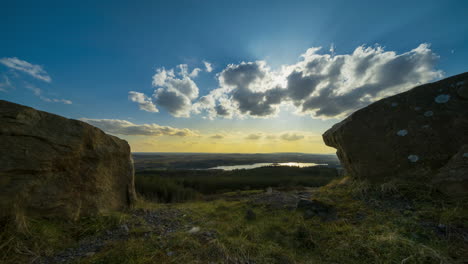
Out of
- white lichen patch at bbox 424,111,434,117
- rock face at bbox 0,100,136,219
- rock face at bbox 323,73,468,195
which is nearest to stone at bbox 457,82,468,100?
rock face at bbox 323,73,468,195

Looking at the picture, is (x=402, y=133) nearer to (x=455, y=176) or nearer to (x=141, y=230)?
(x=455, y=176)

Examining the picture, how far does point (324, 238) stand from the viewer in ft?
9.46

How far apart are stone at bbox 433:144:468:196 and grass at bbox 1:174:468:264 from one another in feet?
0.65

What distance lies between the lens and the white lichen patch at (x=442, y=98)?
463 centimetres

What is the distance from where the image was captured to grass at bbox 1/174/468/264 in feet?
7.30

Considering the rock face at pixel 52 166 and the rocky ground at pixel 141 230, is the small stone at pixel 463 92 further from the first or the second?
the rock face at pixel 52 166

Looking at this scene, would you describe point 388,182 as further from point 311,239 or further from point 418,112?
point 311,239

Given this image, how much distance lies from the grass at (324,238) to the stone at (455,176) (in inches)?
7.8

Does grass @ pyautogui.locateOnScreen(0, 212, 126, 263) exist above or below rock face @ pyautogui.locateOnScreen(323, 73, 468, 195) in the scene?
below

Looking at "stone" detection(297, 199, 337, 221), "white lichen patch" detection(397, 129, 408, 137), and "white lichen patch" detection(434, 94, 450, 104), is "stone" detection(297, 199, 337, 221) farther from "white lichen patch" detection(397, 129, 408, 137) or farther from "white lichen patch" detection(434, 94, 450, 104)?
"white lichen patch" detection(434, 94, 450, 104)

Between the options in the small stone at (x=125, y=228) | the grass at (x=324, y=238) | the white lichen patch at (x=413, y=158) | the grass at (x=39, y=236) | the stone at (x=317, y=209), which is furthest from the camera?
the white lichen patch at (x=413, y=158)

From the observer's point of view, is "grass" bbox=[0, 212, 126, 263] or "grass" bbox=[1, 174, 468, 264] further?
"grass" bbox=[0, 212, 126, 263]

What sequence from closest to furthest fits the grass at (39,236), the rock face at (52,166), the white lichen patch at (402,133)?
the grass at (39,236), the rock face at (52,166), the white lichen patch at (402,133)

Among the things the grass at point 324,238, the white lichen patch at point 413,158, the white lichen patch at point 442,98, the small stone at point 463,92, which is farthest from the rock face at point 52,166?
the small stone at point 463,92
